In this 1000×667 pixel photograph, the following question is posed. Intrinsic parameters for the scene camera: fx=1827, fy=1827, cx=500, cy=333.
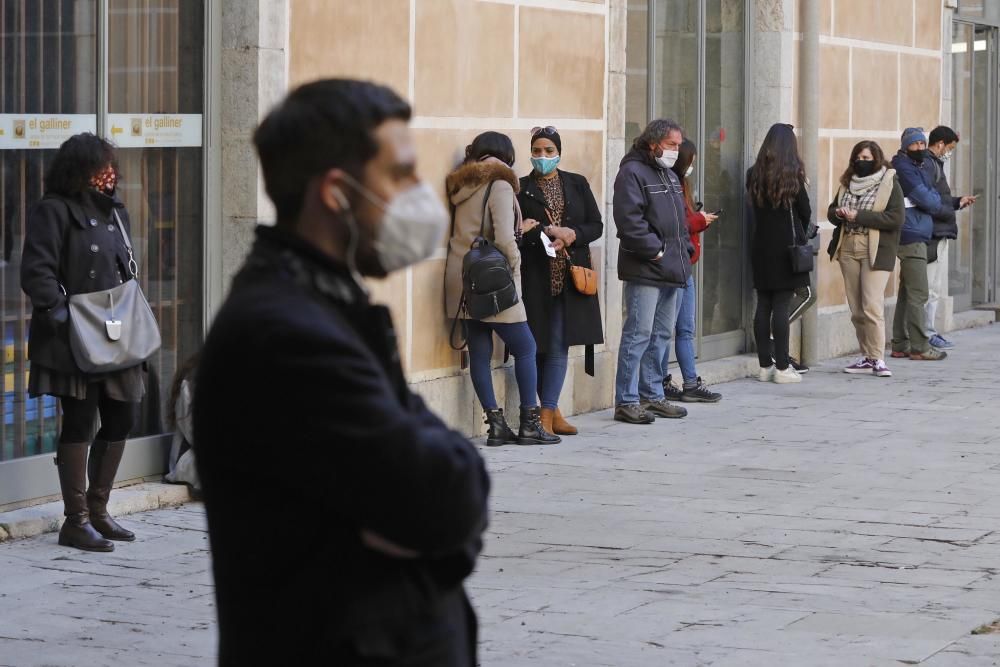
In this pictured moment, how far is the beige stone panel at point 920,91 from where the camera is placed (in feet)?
56.3

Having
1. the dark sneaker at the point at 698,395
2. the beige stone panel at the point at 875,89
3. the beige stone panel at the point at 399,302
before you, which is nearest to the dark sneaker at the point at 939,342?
the beige stone panel at the point at 875,89

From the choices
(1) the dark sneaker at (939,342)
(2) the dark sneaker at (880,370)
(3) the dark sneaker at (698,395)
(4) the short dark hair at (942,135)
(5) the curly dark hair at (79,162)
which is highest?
(4) the short dark hair at (942,135)

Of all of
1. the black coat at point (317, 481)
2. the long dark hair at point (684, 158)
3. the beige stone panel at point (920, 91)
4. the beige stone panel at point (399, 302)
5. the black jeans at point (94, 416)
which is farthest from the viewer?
the beige stone panel at point (920, 91)

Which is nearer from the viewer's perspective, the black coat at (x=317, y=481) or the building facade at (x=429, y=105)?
the black coat at (x=317, y=481)

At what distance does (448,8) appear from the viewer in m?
10.6

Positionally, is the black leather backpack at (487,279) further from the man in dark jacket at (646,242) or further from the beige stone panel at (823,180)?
the beige stone panel at (823,180)

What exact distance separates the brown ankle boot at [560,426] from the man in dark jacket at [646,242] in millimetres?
630

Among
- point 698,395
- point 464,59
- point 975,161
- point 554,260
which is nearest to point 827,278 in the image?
point 698,395

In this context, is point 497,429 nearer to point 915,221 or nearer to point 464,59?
point 464,59

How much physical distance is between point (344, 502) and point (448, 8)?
863 cm

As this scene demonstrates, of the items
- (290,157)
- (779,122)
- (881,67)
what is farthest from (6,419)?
(881,67)

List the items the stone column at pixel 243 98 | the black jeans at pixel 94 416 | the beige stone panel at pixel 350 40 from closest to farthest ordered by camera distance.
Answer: the black jeans at pixel 94 416 → the stone column at pixel 243 98 → the beige stone panel at pixel 350 40

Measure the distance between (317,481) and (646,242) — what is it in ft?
30.0

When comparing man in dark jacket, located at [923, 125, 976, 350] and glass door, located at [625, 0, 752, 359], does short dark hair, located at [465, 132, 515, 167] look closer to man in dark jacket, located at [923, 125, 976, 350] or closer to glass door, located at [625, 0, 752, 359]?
glass door, located at [625, 0, 752, 359]
